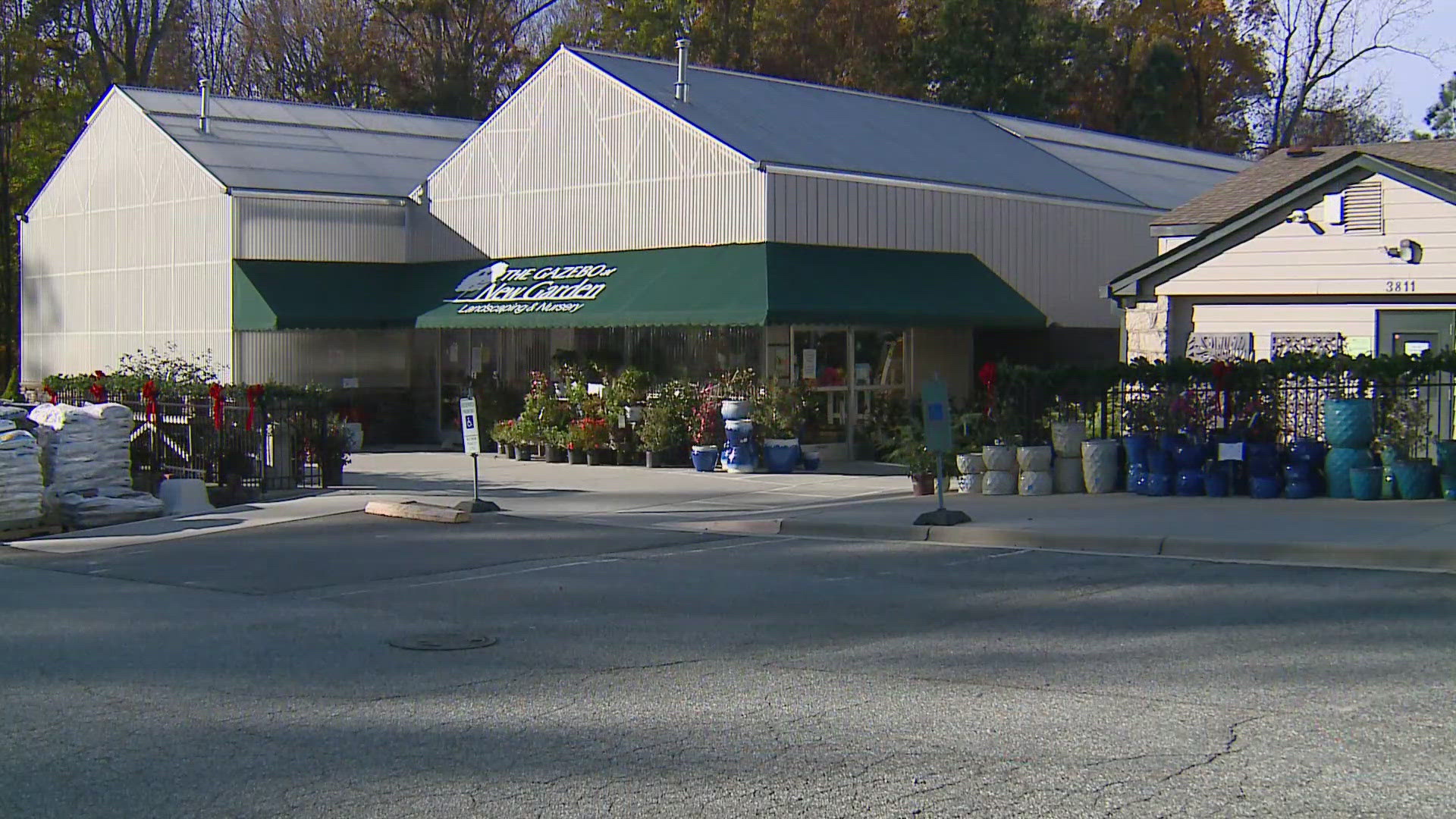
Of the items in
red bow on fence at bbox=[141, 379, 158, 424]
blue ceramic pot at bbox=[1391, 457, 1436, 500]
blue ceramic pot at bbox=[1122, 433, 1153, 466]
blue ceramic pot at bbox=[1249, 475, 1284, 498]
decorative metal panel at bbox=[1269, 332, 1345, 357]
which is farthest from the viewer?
red bow on fence at bbox=[141, 379, 158, 424]

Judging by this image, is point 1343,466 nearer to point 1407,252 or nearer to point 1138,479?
point 1138,479

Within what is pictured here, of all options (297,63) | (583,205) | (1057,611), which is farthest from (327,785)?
(297,63)

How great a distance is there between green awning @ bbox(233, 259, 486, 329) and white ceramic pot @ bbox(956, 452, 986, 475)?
13657mm

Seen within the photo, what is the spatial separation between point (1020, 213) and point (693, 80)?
6557 millimetres

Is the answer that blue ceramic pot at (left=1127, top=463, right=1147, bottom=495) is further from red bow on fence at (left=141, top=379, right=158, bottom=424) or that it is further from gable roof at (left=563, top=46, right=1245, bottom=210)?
red bow on fence at (left=141, top=379, right=158, bottom=424)

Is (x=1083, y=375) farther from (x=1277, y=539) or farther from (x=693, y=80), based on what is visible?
(x=693, y=80)

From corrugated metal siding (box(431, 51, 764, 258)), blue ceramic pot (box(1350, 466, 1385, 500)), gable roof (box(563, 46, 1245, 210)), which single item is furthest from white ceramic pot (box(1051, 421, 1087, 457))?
gable roof (box(563, 46, 1245, 210))

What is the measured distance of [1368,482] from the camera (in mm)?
16828

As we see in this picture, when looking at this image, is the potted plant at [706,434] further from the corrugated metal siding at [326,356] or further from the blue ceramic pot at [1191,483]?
the corrugated metal siding at [326,356]

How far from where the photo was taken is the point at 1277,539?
14.1 meters

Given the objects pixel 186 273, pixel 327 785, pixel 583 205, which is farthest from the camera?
pixel 186 273

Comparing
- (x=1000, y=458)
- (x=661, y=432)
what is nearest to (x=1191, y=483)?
(x=1000, y=458)

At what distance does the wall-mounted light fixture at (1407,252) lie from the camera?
20.2m

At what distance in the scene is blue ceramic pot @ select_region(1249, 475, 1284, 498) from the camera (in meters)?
17.5
